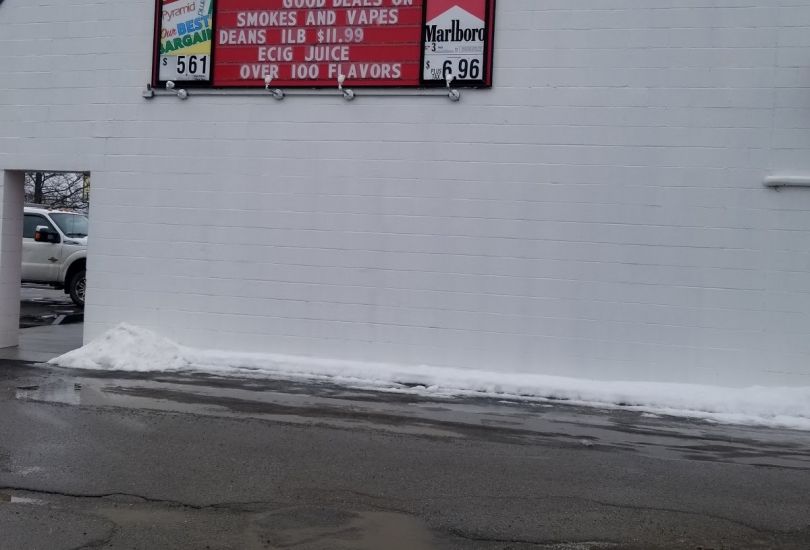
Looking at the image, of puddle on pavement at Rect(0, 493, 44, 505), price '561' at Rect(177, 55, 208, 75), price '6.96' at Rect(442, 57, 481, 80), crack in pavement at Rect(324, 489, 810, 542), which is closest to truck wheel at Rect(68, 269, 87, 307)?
price '561' at Rect(177, 55, 208, 75)

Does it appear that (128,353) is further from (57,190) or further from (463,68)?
(57,190)

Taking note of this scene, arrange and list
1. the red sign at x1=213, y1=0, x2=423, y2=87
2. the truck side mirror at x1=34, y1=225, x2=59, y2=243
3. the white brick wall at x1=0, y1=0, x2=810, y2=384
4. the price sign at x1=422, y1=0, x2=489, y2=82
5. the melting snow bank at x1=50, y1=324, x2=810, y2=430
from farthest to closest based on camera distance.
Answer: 1. the truck side mirror at x1=34, y1=225, x2=59, y2=243
2. the red sign at x1=213, y1=0, x2=423, y2=87
3. the price sign at x1=422, y1=0, x2=489, y2=82
4. the white brick wall at x1=0, y1=0, x2=810, y2=384
5. the melting snow bank at x1=50, y1=324, x2=810, y2=430

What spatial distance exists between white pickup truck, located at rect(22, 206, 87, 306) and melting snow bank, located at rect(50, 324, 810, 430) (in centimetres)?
734

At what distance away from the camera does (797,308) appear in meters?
10.2

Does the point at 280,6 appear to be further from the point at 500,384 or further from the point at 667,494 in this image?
the point at 667,494

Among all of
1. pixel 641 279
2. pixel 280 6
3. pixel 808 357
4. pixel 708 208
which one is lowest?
pixel 808 357

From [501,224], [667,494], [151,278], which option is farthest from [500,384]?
[151,278]

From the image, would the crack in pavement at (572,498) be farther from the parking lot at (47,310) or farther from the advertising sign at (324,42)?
the parking lot at (47,310)

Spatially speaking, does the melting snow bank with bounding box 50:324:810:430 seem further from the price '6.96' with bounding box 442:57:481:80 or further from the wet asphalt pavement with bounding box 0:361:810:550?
the price '6.96' with bounding box 442:57:481:80

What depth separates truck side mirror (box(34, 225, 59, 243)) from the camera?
1843cm

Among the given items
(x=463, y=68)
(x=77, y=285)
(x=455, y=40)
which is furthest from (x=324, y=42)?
(x=77, y=285)

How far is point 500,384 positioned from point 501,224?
2067 millimetres

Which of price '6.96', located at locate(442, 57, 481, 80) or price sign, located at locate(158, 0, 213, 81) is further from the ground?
price sign, located at locate(158, 0, 213, 81)

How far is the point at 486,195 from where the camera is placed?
11.1 m
